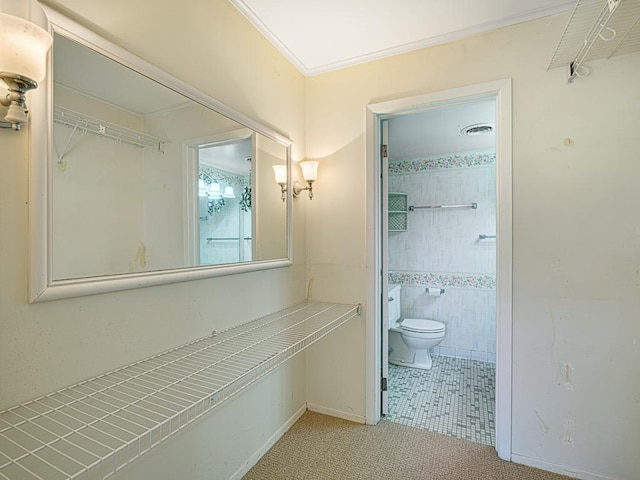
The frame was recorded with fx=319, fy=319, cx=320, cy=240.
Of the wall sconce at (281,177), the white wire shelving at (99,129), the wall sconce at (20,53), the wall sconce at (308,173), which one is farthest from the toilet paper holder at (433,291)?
the wall sconce at (20,53)

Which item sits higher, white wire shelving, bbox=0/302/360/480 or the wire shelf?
the wire shelf

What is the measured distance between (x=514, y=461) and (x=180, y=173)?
227 cm

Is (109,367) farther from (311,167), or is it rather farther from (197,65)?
(311,167)

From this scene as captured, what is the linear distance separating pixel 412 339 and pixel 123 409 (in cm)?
275

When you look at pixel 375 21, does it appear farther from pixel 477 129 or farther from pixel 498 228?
pixel 477 129

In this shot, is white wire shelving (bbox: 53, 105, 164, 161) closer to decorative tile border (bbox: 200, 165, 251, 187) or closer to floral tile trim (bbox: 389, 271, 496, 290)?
decorative tile border (bbox: 200, 165, 251, 187)

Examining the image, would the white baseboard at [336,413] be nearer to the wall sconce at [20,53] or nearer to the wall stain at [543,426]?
the wall stain at [543,426]

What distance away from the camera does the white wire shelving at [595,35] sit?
50.8 inches

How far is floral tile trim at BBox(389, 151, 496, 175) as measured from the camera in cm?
347

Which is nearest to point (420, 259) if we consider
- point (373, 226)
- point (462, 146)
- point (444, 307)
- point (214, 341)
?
point (444, 307)

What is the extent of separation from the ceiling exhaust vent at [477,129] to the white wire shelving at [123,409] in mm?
2453

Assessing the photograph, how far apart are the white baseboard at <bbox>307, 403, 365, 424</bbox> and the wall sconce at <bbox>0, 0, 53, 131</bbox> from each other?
2185 mm

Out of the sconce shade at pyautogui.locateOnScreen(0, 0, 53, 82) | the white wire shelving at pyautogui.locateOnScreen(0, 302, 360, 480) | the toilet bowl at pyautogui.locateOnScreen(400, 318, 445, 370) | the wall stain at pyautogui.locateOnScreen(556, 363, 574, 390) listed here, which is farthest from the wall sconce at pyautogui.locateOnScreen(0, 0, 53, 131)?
the toilet bowl at pyautogui.locateOnScreen(400, 318, 445, 370)

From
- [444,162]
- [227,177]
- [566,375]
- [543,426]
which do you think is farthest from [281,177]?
[444,162]
